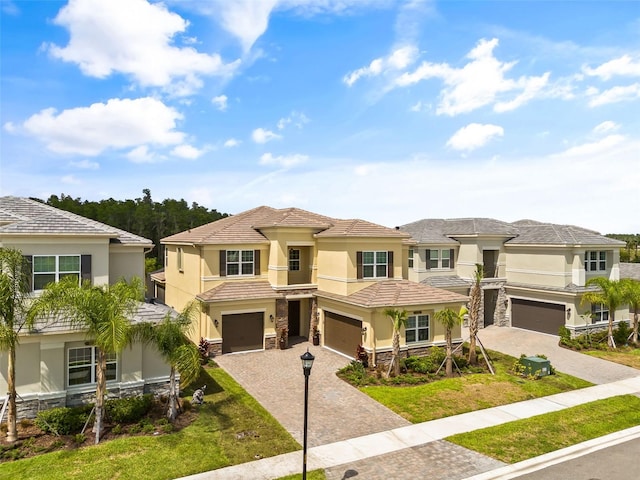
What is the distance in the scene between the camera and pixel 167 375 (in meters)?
15.9

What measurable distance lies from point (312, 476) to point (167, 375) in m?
7.41

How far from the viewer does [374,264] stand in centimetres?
2436

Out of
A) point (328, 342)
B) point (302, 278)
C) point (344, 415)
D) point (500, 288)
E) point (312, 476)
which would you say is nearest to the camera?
point (312, 476)

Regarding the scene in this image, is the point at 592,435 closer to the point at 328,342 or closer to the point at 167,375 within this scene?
the point at 328,342

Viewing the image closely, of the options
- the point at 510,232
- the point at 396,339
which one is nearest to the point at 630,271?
the point at 510,232

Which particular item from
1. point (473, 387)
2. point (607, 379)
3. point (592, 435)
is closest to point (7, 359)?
point (473, 387)

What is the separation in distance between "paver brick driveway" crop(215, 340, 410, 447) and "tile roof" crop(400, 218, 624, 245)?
14652mm

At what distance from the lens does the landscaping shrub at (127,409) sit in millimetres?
13659

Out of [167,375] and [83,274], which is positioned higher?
[83,274]

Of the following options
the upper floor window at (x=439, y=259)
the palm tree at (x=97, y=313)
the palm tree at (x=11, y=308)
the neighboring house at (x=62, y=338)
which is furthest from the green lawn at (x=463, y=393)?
the palm tree at (x=11, y=308)

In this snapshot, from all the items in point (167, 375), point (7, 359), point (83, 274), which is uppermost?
point (83, 274)

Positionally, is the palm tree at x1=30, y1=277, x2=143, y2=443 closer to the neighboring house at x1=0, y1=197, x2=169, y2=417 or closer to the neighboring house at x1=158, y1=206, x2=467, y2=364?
the neighboring house at x1=0, y1=197, x2=169, y2=417

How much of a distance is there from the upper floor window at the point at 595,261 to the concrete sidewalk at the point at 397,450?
49.4 ft

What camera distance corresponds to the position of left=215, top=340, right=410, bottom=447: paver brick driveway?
1426cm
